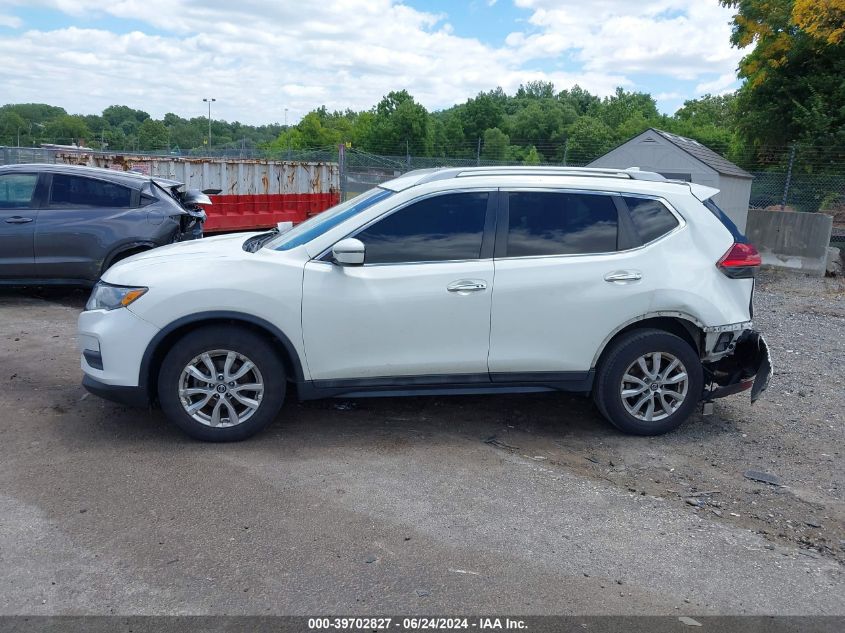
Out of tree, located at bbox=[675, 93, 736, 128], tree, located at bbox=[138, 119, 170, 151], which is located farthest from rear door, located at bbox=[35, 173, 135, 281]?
tree, located at bbox=[675, 93, 736, 128]

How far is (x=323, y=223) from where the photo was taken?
5.30 meters

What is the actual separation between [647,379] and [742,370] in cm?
90

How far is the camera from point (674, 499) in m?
4.40

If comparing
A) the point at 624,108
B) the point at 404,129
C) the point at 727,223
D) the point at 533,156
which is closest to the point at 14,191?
the point at 727,223

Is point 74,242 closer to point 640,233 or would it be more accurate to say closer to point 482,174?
point 482,174

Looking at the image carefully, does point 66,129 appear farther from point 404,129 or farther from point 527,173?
point 527,173

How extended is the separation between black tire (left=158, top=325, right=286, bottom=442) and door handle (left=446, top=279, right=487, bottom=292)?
4.06 ft

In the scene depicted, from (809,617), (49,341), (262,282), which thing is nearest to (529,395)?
(262,282)

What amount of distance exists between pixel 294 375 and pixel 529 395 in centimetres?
212

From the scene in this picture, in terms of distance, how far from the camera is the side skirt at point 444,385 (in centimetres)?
497

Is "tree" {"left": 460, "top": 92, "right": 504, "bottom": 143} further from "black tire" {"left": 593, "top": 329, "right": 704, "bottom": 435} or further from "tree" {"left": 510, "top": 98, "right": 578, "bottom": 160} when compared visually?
"black tire" {"left": 593, "top": 329, "right": 704, "bottom": 435}

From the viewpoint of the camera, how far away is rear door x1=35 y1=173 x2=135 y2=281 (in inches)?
348

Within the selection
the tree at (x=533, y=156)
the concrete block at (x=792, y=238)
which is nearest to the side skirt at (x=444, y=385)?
the concrete block at (x=792, y=238)

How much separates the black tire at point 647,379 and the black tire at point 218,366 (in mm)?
2219
